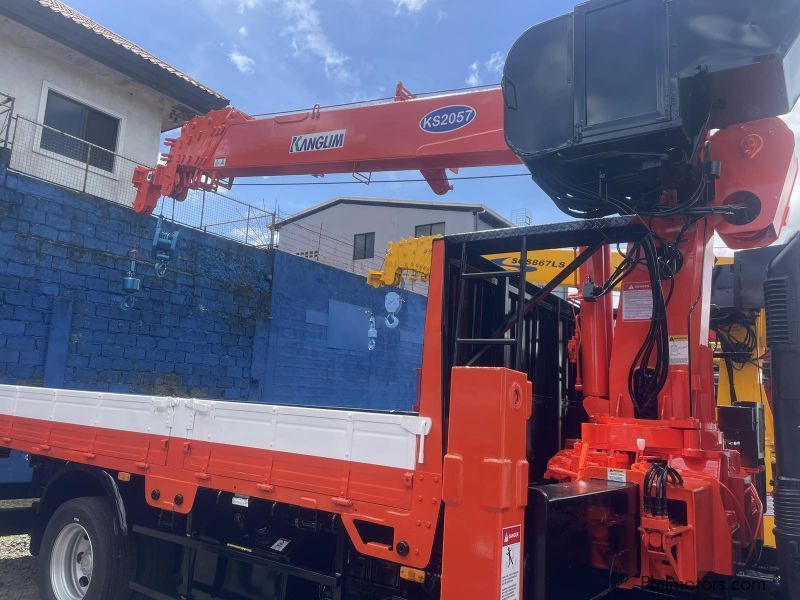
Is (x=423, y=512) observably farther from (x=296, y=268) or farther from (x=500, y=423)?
(x=296, y=268)

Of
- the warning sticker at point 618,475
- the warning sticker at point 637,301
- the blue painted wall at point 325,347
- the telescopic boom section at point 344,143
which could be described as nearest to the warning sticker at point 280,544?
the warning sticker at point 618,475

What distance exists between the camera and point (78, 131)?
14.2m

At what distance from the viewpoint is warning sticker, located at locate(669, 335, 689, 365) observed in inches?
172

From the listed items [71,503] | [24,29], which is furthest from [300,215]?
[71,503]

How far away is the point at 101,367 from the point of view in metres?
11.5

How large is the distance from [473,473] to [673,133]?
2.14 m

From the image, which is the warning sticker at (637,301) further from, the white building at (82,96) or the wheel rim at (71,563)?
the white building at (82,96)

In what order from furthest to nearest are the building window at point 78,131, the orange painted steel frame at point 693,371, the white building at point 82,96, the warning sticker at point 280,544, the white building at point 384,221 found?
the white building at point 384,221
the building window at point 78,131
the white building at point 82,96
the warning sticker at point 280,544
the orange painted steel frame at point 693,371

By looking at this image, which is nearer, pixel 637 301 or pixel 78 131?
pixel 637 301

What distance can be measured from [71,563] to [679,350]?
4.95 meters

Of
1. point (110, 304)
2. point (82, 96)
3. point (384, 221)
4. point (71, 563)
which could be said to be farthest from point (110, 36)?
point (384, 221)

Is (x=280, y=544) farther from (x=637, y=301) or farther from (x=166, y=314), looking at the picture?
(x=166, y=314)

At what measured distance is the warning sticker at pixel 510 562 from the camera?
8.80 ft

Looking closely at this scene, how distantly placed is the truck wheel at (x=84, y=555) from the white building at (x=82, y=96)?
29.0 feet
